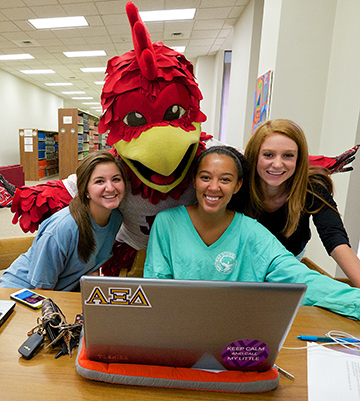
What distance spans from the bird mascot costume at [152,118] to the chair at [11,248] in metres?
0.61

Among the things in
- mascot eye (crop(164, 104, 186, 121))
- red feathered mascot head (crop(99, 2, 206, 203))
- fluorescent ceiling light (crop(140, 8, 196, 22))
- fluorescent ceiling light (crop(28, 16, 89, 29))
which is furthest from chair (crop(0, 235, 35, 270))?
fluorescent ceiling light (crop(28, 16, 89, 29))

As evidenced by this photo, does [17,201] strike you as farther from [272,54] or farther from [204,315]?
[272,54]

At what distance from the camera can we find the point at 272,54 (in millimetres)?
2576

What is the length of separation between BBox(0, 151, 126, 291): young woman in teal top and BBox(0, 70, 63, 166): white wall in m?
8.42

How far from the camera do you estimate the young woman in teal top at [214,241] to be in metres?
1.05

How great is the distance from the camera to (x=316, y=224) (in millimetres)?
1306

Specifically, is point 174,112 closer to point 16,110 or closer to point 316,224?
point 316,224

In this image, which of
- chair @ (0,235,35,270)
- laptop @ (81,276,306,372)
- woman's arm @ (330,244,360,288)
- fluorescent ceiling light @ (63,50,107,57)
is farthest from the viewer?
fluorescent ceiling light @ (63,50,107,57)

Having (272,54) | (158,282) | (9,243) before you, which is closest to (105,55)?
(272,54)

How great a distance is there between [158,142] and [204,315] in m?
0.58

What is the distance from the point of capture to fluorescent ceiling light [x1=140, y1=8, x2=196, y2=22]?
14.5ft

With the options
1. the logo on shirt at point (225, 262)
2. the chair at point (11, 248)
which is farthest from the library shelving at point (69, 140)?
the logo on shirt at point (225, 262)

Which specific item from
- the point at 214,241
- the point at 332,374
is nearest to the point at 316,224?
the point at 214,241

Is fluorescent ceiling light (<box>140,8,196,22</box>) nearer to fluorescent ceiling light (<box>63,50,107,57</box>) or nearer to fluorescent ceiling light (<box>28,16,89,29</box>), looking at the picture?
fluorescent ceiling light (<box>28,16,89,29</box>)
